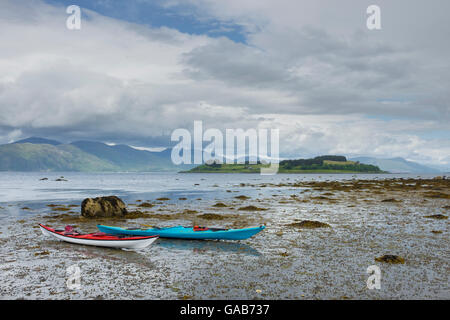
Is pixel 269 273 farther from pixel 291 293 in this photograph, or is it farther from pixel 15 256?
pixel 15 256

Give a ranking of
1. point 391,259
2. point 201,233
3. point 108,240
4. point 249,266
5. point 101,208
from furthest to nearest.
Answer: point 101,208
point 201,233
point 108,240
point 391,259
point 249,266

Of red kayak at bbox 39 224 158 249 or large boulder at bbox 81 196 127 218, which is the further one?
large boulder at bbox 81 196 127 218

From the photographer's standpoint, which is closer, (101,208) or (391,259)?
(391,259)

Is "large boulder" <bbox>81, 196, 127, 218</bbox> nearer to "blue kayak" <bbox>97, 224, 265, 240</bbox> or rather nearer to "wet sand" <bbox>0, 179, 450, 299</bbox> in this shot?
"wet sand" <bbox>0, 179, 450, 299</bbox>

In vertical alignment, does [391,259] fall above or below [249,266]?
above

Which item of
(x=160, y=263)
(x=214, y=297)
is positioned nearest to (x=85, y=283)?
(x=160, y=263)

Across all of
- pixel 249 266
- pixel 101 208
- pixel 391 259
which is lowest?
pixel 249 266

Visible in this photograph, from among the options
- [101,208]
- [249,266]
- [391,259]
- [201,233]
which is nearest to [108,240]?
[201,233]

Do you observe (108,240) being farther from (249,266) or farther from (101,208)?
(101,208)

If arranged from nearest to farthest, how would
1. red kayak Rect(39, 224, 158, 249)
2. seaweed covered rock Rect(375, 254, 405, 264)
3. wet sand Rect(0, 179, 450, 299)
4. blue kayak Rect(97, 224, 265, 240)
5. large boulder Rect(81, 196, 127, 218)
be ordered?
wet sand Rect(0, 179, 450, 299), seaweed covered rock Rect(375, 254, 405, 264), red kayak Rect(39, 224, 158, 249), blue kayak Rect(97, 224, 265, 240), large boulder Rect(81, 196, 127, 218)

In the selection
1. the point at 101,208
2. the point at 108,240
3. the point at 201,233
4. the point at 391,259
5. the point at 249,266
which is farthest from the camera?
the point at 101,208

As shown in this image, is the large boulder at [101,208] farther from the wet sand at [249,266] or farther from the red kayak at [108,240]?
the red kayak at [108,240]

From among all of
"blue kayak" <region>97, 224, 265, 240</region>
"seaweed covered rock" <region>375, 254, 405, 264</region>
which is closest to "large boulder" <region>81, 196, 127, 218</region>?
"blue kayak" <region>97, 224, 265, 240</region>
